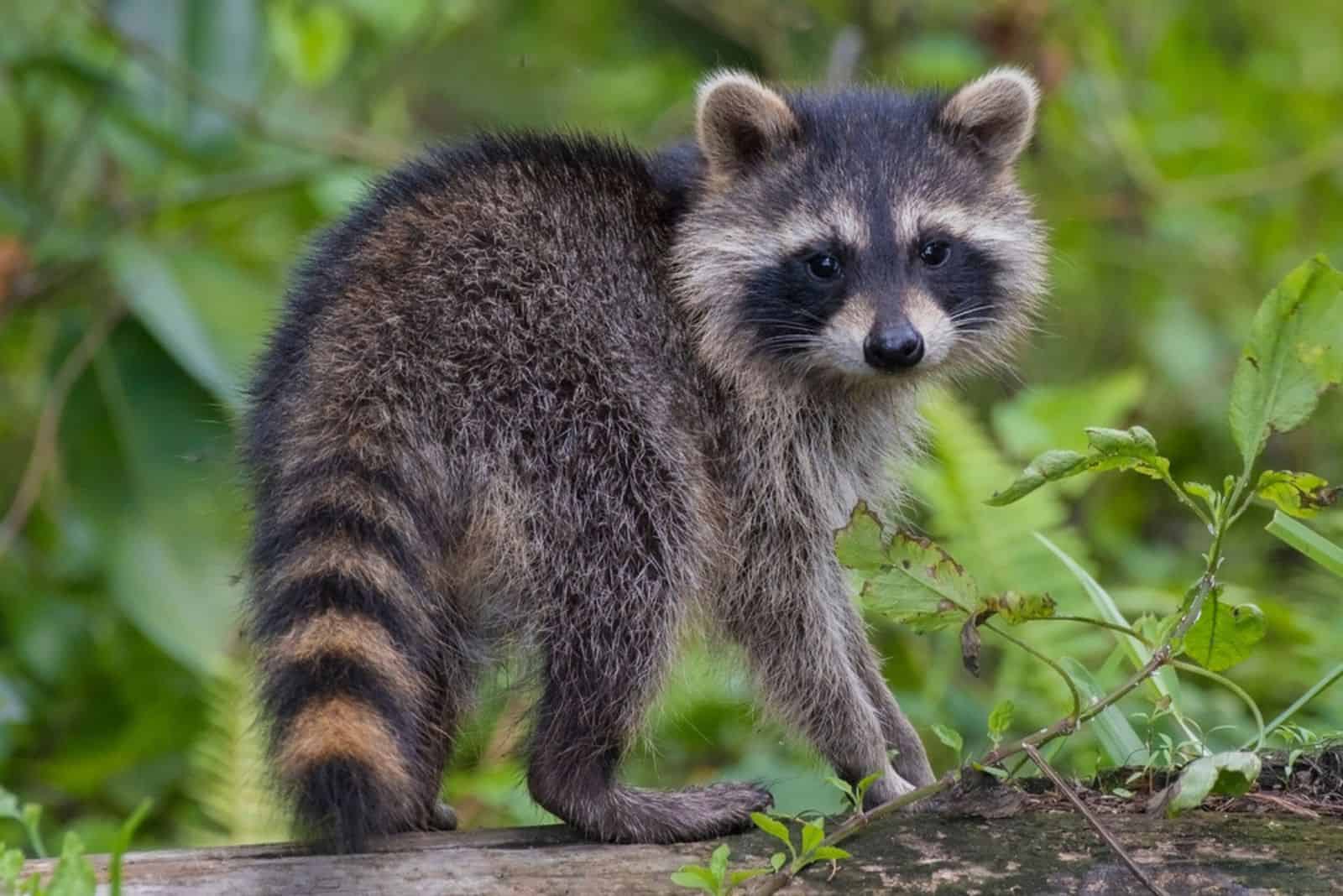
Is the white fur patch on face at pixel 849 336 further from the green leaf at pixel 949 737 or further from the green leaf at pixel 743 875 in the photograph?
the green leaf at pixel 743 875

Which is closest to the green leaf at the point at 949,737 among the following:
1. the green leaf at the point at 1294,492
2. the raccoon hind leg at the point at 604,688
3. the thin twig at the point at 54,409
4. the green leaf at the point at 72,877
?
the raccoon hind leg at the point at 604,688

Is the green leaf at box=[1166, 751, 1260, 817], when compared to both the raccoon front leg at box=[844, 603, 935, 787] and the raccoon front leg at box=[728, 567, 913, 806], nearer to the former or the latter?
the raccoon front leg at box=[728, 567, 913, 806]

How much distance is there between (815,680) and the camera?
4.53m

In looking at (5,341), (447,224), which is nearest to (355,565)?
(447,224)

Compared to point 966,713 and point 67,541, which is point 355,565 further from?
point 67,541

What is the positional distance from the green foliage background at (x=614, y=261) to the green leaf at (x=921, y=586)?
1.08 meters

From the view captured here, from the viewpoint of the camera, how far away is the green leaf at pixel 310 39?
763 centimetres

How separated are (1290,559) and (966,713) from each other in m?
3.47

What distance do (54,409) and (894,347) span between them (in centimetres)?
374

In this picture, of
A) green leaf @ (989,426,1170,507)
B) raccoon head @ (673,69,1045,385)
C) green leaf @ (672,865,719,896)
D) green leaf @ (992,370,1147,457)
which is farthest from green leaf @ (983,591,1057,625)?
green leaf @ (992,370,1147,457)

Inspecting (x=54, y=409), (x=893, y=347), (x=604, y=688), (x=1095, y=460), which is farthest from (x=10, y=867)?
(x=54, y=409)

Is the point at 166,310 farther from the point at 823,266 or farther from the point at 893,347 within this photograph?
the point at 893,347

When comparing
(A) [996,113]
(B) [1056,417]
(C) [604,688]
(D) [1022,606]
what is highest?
(A) [996,113]

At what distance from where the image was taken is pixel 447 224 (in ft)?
14.2
